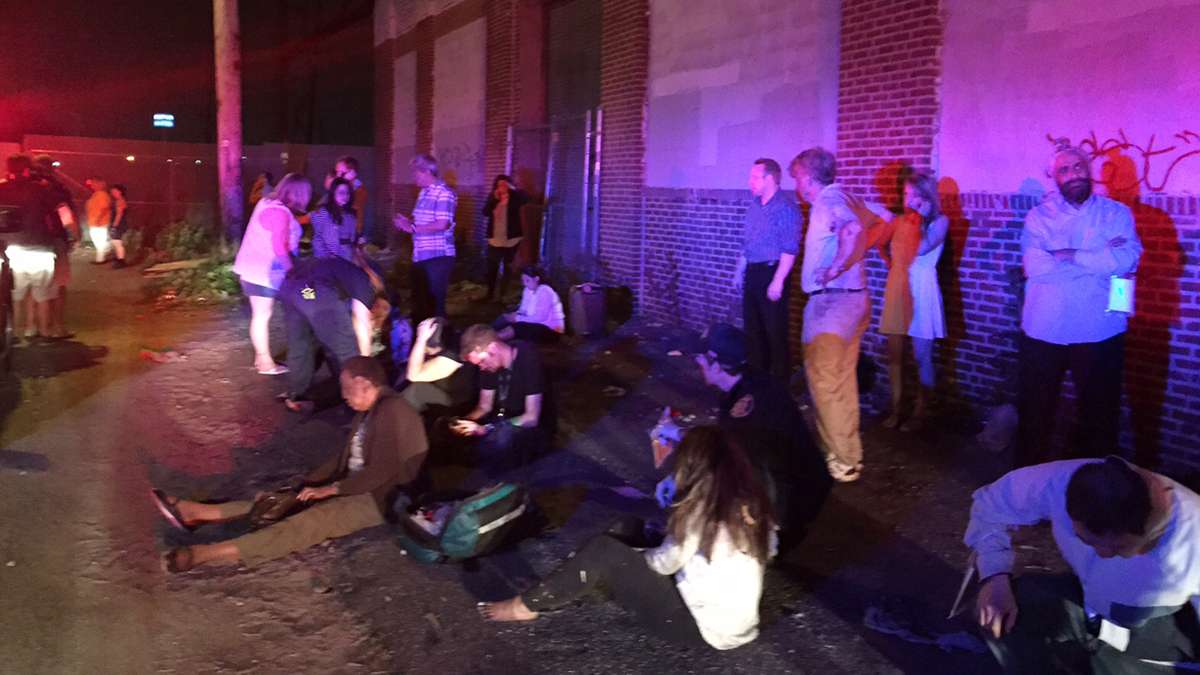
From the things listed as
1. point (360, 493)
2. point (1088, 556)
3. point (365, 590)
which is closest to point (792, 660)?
point (1088, 556)

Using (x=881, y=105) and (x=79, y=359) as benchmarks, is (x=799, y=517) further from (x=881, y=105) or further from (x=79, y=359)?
(x=79, y=359)

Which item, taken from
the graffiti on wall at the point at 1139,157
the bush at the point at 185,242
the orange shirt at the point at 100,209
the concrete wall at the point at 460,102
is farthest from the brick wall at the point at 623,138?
the orange shirt at the point at 100,209

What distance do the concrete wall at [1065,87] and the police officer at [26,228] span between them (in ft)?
27.6

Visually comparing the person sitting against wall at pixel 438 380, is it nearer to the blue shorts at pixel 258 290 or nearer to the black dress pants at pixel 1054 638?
the blue shorts at pixel 258 290

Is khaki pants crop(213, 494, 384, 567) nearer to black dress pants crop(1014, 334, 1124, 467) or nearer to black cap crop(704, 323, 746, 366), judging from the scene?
black cap crop(704, 323, 746, 366)

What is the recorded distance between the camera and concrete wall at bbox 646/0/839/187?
9.29m

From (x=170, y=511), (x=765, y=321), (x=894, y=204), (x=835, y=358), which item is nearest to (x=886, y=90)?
(x=894, y=204)

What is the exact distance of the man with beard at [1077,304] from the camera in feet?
18.1

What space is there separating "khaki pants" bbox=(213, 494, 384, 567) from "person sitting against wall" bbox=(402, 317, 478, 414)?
5.30 feet

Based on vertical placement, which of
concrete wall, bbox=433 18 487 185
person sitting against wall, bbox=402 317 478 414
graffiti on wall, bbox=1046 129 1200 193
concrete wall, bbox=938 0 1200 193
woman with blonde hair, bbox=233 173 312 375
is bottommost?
person sitting against wall, bbox=402 317 478 414

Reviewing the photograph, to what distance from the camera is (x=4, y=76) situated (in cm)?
3123

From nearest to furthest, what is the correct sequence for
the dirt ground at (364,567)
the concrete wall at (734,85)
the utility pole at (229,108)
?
the dirt ground at (364,567) < the concrete wall at (734,85) < the utility pole at (229,108)

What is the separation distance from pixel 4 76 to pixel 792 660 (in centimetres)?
3413

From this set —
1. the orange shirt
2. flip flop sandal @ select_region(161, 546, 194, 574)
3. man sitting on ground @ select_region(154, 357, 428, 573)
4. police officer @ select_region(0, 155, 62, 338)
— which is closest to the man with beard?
man sitting on ground @ select_region(154, 357, 428, 573)
